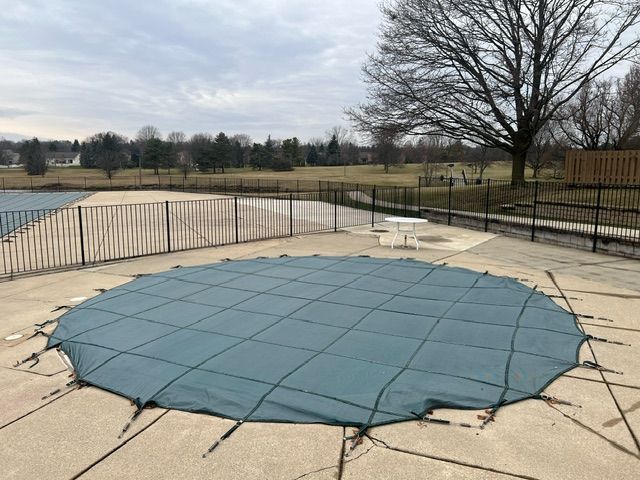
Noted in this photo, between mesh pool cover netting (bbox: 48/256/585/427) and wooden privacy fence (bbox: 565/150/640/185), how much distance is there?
528 inches

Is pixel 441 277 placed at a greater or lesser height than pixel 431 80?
lesser

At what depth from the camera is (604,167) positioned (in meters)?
19.2

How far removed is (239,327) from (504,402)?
10.6 feet

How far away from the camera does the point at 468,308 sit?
673 cm

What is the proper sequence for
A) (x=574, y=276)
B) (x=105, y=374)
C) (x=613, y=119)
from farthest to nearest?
(x=613, y=119), (x=574, y=276), (x=105, y=374)

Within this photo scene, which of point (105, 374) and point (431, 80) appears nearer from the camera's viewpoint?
point (105, 374)

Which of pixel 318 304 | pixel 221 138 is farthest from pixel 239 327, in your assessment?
pixel 221 138

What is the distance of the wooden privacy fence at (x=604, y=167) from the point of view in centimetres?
1805

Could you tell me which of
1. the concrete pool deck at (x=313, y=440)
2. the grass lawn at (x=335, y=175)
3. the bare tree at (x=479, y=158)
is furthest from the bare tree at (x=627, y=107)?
the concrete pool deck at (x=313, y=440)

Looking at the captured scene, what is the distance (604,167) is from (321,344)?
18.8 meters

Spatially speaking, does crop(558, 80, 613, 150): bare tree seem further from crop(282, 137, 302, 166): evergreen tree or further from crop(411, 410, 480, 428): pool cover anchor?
crop(282, 137, 302, 166): evergreen tree

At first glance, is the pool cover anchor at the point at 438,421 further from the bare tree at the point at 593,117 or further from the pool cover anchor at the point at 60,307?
the bare tree at the point at 593,117

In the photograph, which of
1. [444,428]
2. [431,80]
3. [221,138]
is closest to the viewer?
[444,428]

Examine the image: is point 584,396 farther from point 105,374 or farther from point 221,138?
point 221,138
